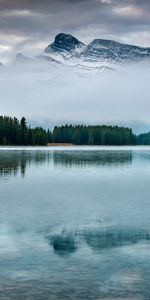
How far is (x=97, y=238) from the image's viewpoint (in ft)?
72.2

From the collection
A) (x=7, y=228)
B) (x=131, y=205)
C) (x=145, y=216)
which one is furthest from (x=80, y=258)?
(x=131, y=205)

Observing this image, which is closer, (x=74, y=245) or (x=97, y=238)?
(x=74, y=245)

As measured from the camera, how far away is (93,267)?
17422 mm

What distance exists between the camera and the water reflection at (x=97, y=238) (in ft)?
66.6

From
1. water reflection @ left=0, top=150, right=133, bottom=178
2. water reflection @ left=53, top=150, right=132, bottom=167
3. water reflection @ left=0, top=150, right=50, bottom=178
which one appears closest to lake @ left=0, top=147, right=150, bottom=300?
water reflection @ left=0, top=150, right=50, bottom=178

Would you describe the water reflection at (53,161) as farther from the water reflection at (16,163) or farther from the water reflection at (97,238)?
the water reflection at (97,238)

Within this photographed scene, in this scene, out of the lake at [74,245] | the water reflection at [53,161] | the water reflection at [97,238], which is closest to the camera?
the lake at [74,245]

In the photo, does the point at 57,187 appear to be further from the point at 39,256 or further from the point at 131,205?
the point at 39,256

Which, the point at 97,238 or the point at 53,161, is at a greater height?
the point at 53,161

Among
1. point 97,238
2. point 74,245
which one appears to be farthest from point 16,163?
point 74,245

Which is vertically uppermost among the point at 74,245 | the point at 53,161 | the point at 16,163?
the point at 16,163

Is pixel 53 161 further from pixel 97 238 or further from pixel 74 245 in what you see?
pixel 74 245

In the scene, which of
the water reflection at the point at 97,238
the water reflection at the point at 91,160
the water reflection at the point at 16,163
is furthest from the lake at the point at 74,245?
the water reflection at the point at 91,160

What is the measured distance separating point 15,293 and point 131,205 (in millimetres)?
18299
